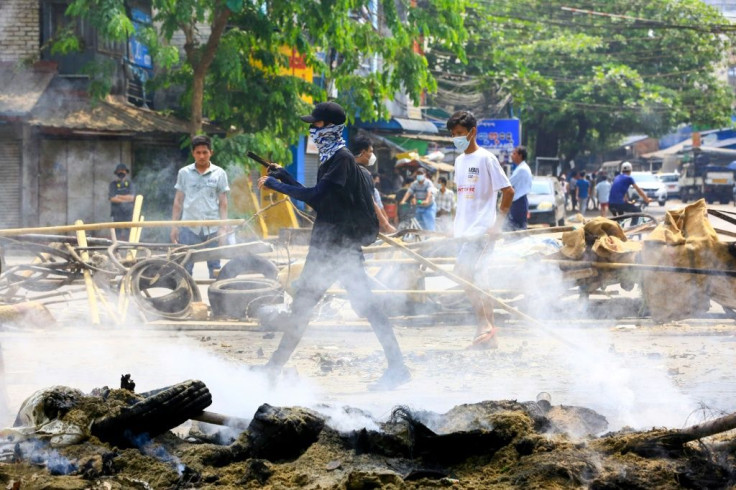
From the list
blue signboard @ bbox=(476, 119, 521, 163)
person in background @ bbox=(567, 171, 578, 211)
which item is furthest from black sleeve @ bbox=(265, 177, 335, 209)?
person in background @ bbox=(567, 171, 578, 211)

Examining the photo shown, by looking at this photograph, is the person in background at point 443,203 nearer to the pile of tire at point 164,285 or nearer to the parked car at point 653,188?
the pile of tire at point 164,285

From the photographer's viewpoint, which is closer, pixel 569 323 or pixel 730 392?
pixel 730 392

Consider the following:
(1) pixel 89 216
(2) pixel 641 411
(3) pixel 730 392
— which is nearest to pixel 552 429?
(2) pixel 641 411

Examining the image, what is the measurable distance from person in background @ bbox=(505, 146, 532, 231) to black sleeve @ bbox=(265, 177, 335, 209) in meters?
6.52

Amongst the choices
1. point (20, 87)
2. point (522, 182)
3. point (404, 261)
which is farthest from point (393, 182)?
point (404, 261)

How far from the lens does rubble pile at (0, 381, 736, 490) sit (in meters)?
3.87

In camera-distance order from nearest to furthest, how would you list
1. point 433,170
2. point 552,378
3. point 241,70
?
point 552,378
point 241,70
point 433,170

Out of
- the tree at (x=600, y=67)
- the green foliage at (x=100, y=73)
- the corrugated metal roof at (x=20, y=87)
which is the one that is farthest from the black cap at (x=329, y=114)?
the tree at (x=600, y=67)

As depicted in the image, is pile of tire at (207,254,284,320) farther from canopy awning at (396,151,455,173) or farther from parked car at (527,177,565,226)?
parked car at (527,177,565,226)

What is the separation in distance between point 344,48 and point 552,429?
1463cm

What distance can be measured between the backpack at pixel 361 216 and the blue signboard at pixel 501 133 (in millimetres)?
21578

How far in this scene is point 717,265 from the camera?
828 centimetres

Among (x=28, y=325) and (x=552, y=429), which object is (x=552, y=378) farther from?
(x=28, y=325)

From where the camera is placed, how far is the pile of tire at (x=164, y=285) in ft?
31.3
